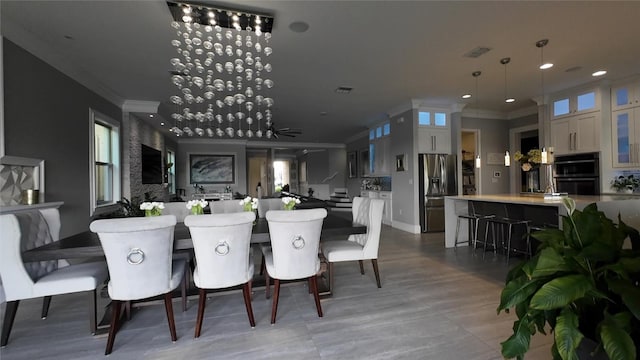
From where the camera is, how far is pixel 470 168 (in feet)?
26.0

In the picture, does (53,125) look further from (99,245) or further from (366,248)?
(366,248)

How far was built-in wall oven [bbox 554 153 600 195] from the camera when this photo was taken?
4.92 m

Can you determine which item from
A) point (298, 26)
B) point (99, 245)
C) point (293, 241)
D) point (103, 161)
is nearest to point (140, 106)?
point (103, 161)

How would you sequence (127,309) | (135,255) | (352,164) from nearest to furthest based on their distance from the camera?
(135,255) < (127,309) < (352,164)

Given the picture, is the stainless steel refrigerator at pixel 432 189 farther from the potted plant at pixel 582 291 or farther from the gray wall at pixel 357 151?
the potted plant at pixel 582 291

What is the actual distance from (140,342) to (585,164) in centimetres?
698

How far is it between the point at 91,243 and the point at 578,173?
23.7 feet

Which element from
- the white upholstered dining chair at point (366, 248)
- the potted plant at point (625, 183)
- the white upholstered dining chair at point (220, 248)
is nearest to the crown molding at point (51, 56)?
the white upholstered dining chair at point (220, 248)

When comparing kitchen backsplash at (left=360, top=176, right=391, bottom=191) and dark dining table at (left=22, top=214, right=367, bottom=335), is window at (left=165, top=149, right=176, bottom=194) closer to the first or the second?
kitchen backsplash at (left=360, top=176, right=391, bottom=191)

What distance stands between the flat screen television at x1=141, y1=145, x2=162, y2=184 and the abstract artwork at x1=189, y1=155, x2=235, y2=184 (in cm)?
261

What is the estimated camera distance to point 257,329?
2314 mm

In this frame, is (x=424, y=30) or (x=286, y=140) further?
(x=286, y=140)

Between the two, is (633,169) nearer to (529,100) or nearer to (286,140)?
(529,100)

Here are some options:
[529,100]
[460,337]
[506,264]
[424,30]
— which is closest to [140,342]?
[460,337]
